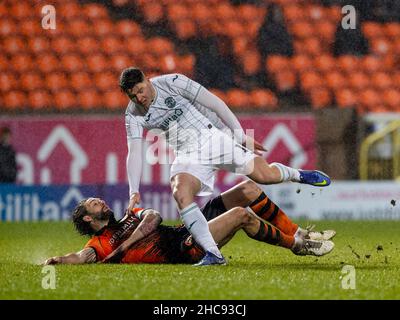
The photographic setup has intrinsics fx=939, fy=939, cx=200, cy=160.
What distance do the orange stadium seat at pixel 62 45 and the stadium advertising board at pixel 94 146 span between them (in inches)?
111

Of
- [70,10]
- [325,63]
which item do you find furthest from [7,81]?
[325,63]

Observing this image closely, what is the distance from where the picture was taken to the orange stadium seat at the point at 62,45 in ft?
51.4

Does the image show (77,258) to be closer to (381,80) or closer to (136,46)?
(136,46)

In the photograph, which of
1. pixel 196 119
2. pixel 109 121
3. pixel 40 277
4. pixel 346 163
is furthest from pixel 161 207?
pixel 40 277

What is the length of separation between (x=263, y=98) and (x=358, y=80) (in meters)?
1.88

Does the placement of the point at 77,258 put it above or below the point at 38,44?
below

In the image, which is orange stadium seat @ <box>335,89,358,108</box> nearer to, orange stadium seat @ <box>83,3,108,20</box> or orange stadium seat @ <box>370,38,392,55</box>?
orange stadium seat @ <box>370,38,392,55</box>

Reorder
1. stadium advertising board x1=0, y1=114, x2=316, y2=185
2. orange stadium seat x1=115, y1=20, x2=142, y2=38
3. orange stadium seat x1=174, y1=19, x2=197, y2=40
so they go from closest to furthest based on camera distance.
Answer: stadium advertising board x1=0, y1=114, x2=316, y2=185
orange stadium seat x1=174, y1=19, x2=197, y2=40
orange stadium seat x1=115, y1=20, x2=142, y2=38

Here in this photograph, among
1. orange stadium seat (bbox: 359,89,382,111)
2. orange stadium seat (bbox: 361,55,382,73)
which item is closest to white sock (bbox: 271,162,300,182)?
orange stadium seat (bbox: 359,89,382,111)

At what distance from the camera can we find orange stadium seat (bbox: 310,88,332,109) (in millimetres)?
15633

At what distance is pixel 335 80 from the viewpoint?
16.0 metres

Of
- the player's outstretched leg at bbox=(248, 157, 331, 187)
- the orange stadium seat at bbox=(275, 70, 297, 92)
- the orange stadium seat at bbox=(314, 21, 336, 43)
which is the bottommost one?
the player's outstretched leg at bbox=(248, 157, 331, 187)

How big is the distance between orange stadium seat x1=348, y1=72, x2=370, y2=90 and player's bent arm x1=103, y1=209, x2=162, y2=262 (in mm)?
9510
